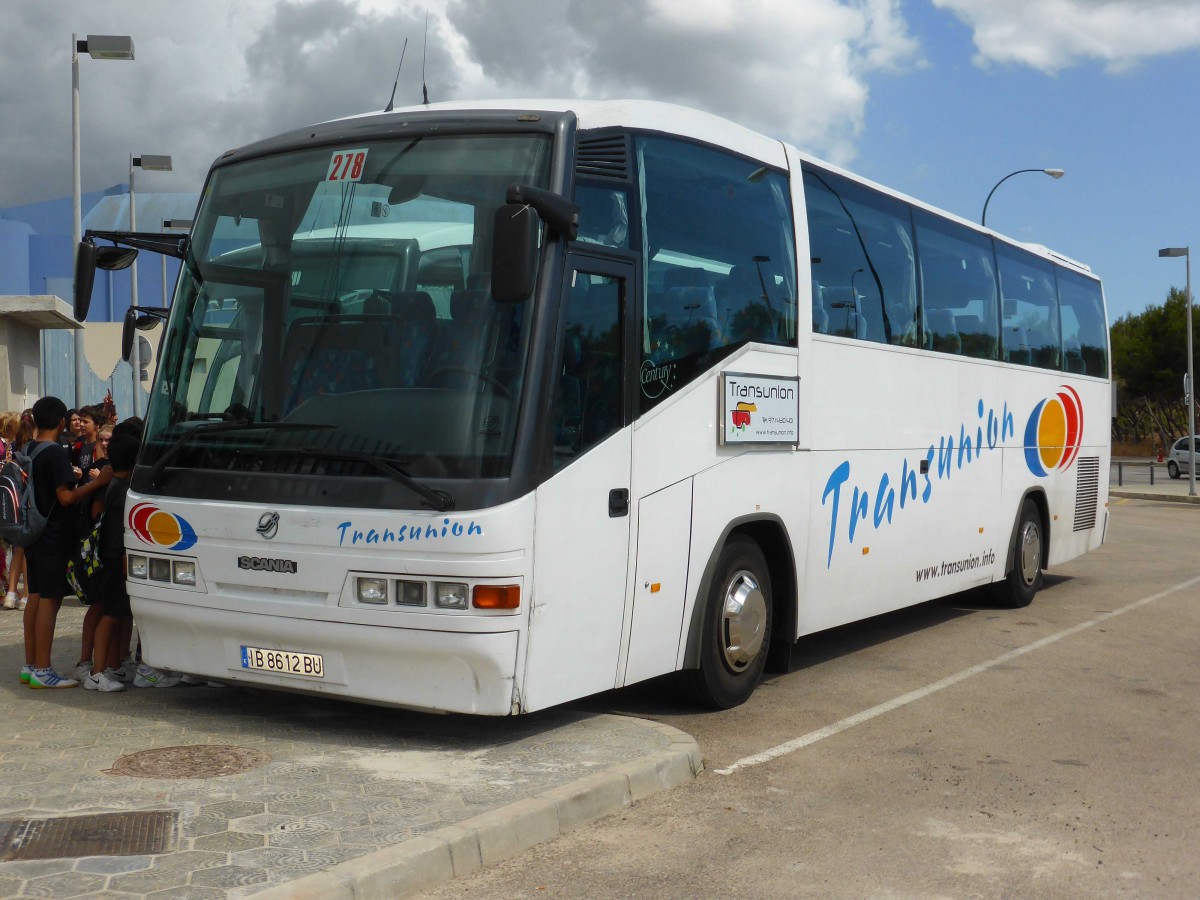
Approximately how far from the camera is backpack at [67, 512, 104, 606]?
786 cm

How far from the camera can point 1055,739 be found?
7414mm

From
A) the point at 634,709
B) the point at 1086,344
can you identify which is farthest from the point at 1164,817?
the point at 1086,344

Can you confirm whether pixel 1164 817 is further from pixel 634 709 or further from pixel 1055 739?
pixel 634 709

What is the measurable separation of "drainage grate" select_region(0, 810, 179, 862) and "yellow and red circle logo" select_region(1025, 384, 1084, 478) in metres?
10.2

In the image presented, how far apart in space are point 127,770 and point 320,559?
1.27 meters

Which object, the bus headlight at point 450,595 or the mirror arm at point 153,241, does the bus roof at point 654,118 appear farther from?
the bus headlight at point 450,595

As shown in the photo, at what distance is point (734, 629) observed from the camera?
782 cm

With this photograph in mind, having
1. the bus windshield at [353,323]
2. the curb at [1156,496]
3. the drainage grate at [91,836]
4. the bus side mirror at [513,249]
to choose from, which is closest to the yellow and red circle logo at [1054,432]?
the bus windshield at [353,323]

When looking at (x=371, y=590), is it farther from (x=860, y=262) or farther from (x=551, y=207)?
(x=860, y=262)

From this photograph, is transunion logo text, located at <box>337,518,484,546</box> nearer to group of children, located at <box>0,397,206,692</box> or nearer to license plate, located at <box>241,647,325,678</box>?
license plate, located at <box>241,647,325,678</box>

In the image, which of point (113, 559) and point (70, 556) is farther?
point (70, 556)

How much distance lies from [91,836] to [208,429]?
243 cm

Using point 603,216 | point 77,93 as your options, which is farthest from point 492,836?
point 77,93

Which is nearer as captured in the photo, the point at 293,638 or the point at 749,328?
the point at 293,638
